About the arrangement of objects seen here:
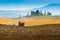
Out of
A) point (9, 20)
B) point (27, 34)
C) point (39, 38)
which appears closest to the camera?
point (39, 38)

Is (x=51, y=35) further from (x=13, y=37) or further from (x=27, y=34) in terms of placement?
(x=13, y=37)

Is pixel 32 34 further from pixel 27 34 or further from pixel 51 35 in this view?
pixel 51 35

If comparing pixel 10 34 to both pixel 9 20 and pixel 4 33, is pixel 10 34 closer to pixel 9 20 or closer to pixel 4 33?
pixel 4 33

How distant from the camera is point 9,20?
8367mm

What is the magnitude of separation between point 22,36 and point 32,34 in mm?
314

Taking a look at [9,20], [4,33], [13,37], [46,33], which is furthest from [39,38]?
[9,20]

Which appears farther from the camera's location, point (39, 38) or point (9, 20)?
point (9, 20)

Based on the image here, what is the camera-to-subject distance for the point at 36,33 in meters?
4.85

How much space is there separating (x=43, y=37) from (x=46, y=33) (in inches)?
12.6

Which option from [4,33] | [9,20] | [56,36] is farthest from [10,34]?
[9,20]

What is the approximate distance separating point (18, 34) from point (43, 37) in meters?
0.76

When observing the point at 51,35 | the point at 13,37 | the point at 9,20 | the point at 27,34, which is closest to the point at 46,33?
the point at 51,35

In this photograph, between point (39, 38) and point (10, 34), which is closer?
point (39, 38)

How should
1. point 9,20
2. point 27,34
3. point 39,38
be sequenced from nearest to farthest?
point 39,38 < point 27,34 < point 9,20
